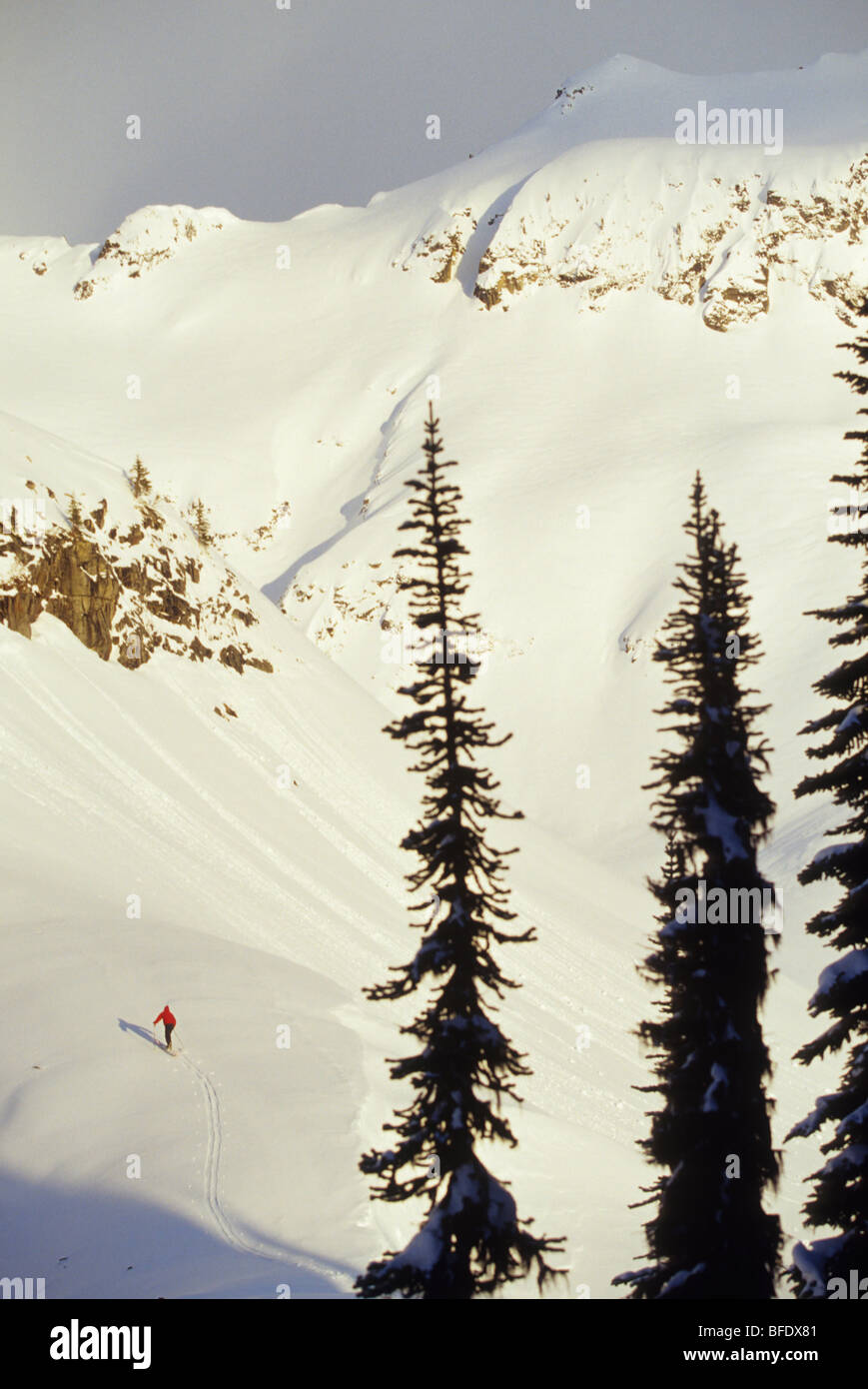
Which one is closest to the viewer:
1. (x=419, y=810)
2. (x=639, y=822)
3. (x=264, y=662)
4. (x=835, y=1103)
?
(x=835, y=1103)

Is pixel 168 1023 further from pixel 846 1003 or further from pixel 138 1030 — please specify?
pixel 846 1003

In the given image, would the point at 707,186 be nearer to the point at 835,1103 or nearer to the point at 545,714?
the point at 545,714

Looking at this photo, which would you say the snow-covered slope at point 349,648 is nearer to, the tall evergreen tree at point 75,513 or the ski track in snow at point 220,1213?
the ski track in snow at point 220,1213

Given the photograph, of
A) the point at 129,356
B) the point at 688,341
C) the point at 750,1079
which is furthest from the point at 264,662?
the point at 129,356

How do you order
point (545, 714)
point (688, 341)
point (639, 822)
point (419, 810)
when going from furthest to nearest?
point (688, 341)
point (545, 714)
point (639, 822)
point (419, 810)

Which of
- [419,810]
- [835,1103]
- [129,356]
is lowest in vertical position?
[835,1103]

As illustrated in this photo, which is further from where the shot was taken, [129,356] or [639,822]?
[129,356]

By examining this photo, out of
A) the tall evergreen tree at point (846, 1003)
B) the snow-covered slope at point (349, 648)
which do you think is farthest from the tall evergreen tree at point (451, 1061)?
the snow-covered slope at point (349, 648)
